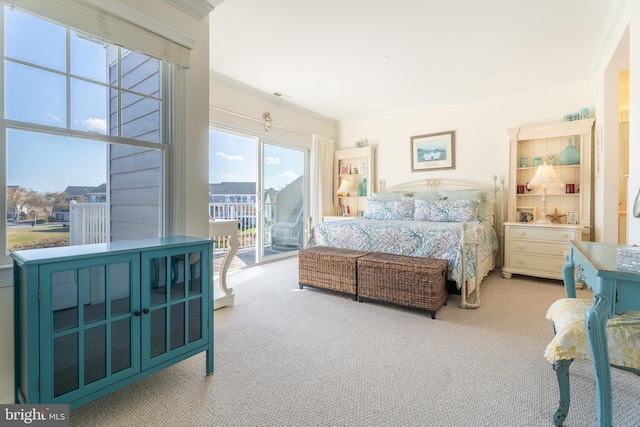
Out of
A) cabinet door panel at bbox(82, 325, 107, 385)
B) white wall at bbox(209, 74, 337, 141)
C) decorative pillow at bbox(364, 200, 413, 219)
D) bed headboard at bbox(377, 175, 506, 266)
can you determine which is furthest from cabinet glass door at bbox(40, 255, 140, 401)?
bed headboard at bbox(377, 175, 506, 266)

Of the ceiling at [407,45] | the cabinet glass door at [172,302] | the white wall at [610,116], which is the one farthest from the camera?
the ceiling at [407,45]

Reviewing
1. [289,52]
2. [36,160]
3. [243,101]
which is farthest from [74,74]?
[243,101]

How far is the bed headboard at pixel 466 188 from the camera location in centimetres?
448

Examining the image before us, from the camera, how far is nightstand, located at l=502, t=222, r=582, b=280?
12.0 ft

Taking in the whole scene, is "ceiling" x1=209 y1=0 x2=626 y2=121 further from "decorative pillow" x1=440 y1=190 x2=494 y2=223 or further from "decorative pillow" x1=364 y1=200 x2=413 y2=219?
"decorative pillow" x1=364 y1=200 x2=413 y2=219

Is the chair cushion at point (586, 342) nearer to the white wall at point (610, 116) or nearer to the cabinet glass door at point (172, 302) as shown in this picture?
the white wall at point (610, 116)

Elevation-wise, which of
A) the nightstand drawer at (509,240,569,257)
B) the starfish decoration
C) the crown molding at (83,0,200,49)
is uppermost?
the crown molding at (83,0,200,49)

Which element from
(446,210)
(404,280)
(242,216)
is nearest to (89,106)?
(404,280)

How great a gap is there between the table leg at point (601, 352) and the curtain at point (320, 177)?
15.0ft

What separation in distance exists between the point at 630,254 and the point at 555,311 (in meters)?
0.54

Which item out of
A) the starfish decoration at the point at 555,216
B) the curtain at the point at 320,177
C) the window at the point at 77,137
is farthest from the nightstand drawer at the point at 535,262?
the window at the point at 77,137

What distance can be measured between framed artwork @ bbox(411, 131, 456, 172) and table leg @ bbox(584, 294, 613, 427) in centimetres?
405

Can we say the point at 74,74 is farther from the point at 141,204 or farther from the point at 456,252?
the point at 456,252

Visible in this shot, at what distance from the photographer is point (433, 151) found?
5.09 metres
